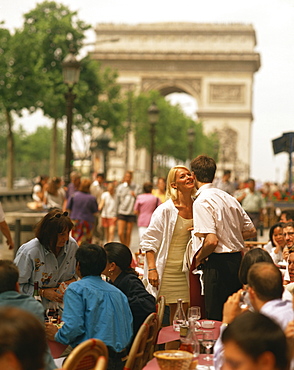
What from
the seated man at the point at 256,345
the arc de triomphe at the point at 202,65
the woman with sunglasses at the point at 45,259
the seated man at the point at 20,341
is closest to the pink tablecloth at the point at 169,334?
the woman with sunglasses at the point at 45,259

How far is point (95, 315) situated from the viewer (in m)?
5.04

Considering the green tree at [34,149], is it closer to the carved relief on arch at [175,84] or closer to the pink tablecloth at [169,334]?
the carved relief on arch at [175,84]

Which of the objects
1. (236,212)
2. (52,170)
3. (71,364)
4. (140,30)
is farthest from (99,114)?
(71,364)

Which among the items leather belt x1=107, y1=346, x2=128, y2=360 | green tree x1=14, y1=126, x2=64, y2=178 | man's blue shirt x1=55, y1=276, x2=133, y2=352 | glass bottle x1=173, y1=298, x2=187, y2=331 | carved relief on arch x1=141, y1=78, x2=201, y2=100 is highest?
carved relief on arch x1=141, y1=78, x2=201, y2=100

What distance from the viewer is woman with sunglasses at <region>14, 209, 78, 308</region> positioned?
6.21 metres

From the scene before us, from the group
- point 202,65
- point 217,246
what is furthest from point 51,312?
point 202,65

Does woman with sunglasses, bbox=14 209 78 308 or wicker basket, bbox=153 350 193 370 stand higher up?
woman with sunglasses, bbox=14 209 78 308

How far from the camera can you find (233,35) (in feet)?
240

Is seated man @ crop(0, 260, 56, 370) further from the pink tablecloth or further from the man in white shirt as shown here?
the man in white shirt

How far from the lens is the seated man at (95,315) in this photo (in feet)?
16.4

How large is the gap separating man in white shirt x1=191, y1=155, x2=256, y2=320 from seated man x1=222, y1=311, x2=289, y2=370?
338cm

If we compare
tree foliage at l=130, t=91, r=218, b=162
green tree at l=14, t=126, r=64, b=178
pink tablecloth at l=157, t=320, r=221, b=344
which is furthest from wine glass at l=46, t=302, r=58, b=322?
green tree at l=14, t=126, r=64, b=178

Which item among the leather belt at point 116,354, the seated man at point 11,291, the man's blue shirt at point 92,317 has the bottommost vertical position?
the leather belt at point 116,354

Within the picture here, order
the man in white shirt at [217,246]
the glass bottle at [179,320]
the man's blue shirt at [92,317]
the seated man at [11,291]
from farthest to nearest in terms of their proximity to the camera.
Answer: the man in white shirt at [217,246], the glass bottle at [179,320], the man's blue shirt at [92,317], the seated man at [11,291]
